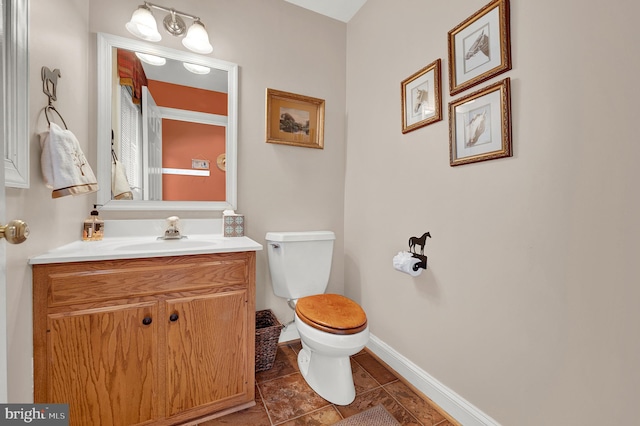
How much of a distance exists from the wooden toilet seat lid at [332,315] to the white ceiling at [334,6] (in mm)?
2083

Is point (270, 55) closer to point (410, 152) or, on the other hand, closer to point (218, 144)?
point (218, 144)

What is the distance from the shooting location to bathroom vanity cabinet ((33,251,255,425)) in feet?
3.37

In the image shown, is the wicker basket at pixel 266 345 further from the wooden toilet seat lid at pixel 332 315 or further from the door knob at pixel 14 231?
the door knob at pixel 14 231

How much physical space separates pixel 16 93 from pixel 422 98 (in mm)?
1702

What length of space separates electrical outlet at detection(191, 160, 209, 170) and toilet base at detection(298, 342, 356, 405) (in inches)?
52.0

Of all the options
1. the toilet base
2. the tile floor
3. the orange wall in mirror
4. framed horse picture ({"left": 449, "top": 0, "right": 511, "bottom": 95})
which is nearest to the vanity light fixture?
the orange wall in mirror

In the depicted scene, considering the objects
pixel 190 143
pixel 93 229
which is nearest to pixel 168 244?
pixel 93 229

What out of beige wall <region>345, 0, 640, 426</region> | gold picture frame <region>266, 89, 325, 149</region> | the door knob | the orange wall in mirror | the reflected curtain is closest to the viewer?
the door knob

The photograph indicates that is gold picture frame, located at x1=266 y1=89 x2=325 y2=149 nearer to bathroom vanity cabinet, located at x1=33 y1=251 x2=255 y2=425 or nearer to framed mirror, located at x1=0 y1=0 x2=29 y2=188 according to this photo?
bathroom vanity cabinet, located at x1=33 y1=251 x2=255 y2=425

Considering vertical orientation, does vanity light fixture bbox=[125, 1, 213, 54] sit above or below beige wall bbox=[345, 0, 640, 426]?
above

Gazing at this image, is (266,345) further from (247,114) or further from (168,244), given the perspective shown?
(247,114)

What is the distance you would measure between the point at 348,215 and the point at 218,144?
1091 millimetres

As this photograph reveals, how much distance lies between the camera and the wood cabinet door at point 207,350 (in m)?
1.21

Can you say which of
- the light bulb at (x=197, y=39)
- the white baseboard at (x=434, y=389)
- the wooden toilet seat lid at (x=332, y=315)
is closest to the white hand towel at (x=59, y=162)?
the light bulb at (x=197, y=39)
